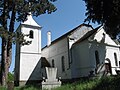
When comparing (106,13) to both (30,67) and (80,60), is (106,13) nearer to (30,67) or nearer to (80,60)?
(80,60)

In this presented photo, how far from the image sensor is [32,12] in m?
23.3

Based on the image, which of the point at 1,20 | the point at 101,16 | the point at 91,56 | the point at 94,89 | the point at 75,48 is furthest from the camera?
the point at 75,48

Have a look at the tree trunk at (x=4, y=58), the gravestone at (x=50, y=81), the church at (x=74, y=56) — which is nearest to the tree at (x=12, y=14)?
the tree trunk at (x=4, y=58)

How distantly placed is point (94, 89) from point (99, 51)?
1876cm

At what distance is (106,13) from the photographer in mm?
24672

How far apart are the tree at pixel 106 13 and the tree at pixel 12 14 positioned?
520 cm

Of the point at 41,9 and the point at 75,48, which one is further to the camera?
the point at 75,48

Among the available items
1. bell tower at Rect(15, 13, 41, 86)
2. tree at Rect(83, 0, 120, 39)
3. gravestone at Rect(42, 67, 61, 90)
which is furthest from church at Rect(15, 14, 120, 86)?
gravestone at Rect(42, 67, 61, 90)

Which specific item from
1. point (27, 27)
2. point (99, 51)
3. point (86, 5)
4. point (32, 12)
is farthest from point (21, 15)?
point (99, 51)

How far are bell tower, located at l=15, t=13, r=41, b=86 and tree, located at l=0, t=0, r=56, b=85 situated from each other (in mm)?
9587

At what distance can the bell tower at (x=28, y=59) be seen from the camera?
32062 millimetres

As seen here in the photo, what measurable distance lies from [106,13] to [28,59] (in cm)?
1529

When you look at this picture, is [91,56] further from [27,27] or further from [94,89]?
[94,89]

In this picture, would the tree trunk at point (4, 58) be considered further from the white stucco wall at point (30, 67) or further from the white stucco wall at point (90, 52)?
the white stucco wall at point (90, 52)
